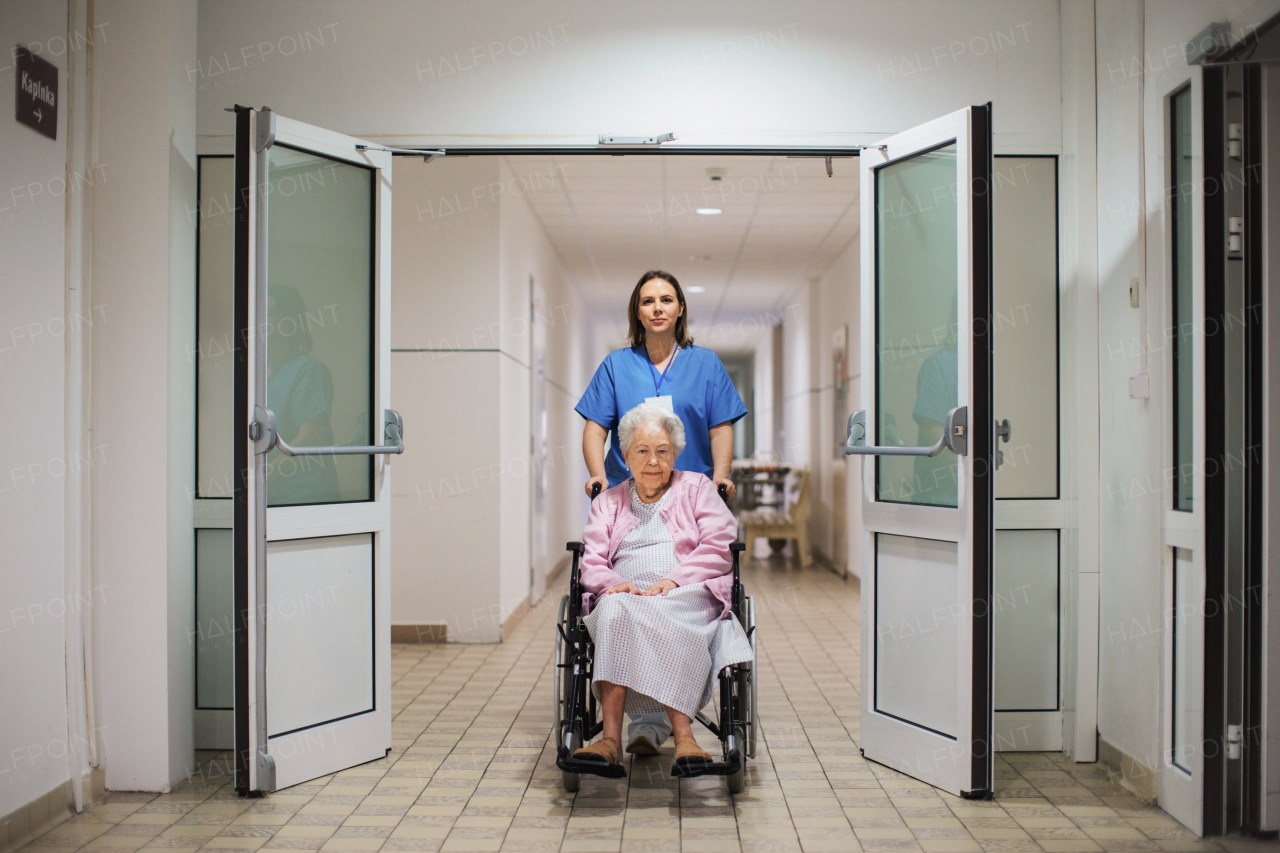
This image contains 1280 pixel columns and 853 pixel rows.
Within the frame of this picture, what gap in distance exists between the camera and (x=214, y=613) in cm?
347

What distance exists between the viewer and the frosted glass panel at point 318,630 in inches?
121

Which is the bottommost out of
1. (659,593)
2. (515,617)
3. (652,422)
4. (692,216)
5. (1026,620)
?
(515,617)

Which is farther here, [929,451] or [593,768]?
[929,451]

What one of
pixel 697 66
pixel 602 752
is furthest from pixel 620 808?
pixel 697 66

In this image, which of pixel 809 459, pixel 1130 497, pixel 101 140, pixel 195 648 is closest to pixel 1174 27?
pixel 1130 497

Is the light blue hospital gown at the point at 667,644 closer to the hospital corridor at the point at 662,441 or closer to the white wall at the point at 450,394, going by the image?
the hospital corridor at the point at 662,441

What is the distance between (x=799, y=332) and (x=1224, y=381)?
8.87 metres

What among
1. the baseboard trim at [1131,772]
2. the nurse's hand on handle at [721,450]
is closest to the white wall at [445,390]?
the nurse's hand on handle at [721,450]

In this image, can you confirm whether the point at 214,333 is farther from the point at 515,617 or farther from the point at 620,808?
the point at 515,617

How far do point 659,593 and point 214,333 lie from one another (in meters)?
1.92

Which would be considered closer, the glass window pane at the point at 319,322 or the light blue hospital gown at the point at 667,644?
the light blue hospital gown at the point at 667,644

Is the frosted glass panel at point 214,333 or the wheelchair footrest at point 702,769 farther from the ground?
the frosted glass panel at point 214,333

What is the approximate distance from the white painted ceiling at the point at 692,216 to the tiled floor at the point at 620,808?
3074mm

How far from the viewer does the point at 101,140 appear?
10.2 ft
